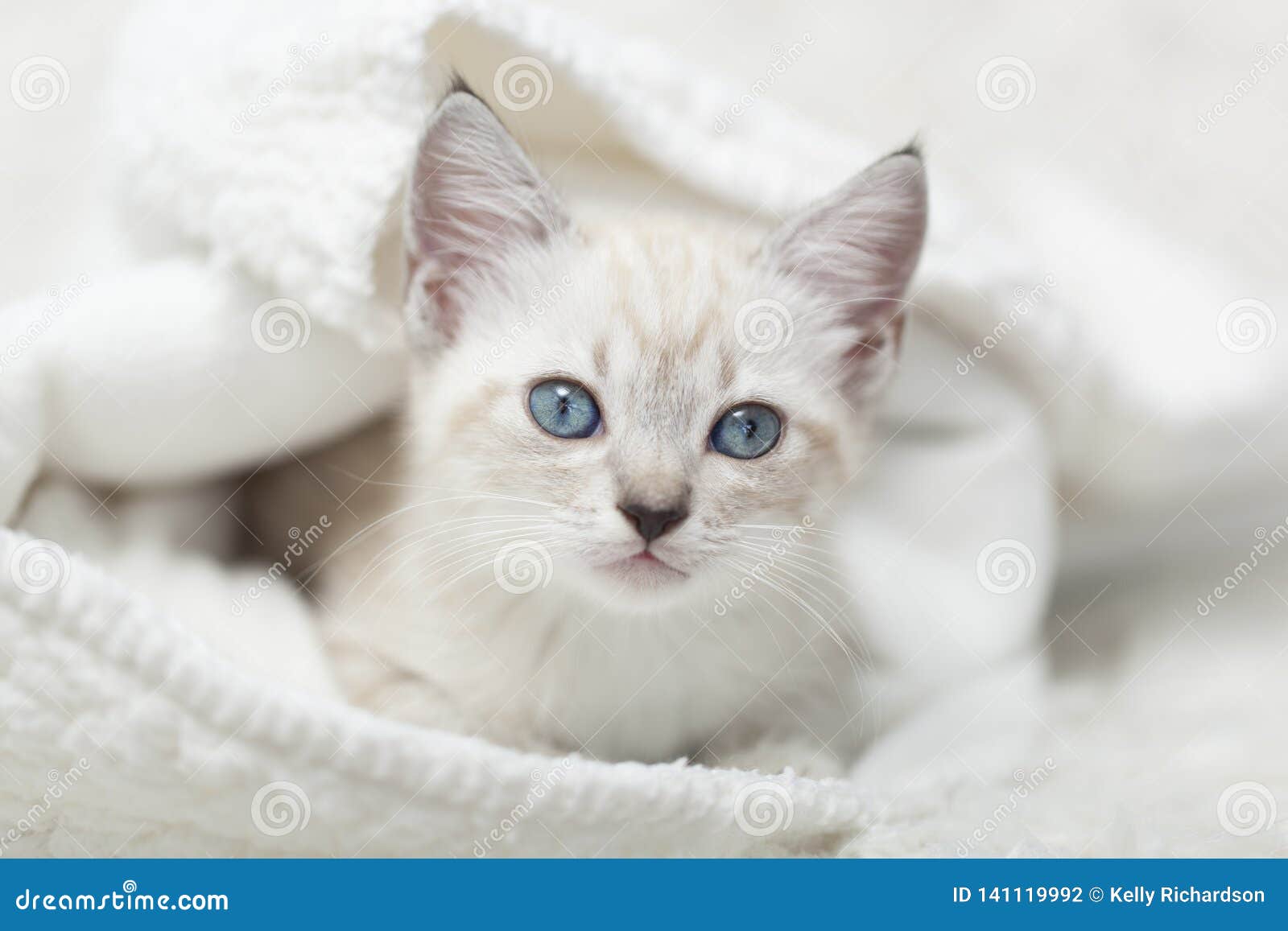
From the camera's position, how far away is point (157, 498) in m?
1.62

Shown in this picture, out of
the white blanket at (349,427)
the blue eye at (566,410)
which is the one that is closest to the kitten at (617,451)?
the blue eye at (566,410)

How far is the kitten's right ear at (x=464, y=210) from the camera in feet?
4.59

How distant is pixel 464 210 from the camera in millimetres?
1516

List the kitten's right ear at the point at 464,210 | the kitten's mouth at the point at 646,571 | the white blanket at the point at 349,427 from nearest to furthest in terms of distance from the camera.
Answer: the white blanket at the point at 349,427, the kitten's mouth at the point at 646,571, the kitten's right ear at the point at 464,210

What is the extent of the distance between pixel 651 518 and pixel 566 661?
13.7 inches

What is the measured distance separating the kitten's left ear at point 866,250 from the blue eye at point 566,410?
1.16ft

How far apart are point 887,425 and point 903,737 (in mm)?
498

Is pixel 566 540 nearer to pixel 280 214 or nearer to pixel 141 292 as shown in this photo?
A: pixel 280 214

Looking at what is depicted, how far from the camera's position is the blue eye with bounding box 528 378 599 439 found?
1383 millimetres

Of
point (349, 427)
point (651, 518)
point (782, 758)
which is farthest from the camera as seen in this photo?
point (349, 427)

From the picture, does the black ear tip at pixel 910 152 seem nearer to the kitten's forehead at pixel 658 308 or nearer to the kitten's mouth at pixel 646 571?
the kitten's forehead at pixel 658 308

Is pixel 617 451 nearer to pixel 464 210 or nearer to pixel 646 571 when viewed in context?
pixel 646 571

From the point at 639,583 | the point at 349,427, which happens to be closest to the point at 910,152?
the point at 639,583

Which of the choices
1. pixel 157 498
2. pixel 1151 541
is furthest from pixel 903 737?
pixel 157 498
